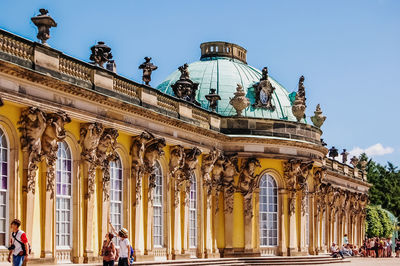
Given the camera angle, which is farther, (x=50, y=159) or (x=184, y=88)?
(x=184, y=88)

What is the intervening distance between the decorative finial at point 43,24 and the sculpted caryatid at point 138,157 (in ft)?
17.9

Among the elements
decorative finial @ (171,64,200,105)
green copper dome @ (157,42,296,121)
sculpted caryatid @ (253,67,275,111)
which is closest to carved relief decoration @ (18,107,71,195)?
decorative finial @ (171,64,200,105)

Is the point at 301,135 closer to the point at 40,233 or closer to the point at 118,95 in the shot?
the point at 118,95

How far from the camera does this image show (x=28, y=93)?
20188 millimetres

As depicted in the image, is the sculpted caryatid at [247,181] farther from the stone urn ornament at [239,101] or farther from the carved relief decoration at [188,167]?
the carved relief decoration at [188,167]

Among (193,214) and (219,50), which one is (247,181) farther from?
(219,50)

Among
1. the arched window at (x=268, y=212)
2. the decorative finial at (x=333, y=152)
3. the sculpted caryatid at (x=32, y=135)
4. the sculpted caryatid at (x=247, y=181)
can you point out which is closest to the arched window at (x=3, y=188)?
the sculpted caryatid at (x=32, y=135)

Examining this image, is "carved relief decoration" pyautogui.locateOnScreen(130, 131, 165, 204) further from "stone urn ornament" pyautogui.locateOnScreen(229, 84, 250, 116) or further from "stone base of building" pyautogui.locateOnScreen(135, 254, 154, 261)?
"stone urn ornament" pyautogui.locateOnScreen(229, 84, 250, 116)

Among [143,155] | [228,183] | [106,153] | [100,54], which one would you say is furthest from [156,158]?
[228,183]

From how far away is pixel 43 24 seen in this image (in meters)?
21.4

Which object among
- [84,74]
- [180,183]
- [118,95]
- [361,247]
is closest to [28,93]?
[84,74]

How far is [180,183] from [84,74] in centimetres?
720

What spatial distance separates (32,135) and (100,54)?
181 inches

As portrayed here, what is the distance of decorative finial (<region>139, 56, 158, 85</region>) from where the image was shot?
1066 inches
